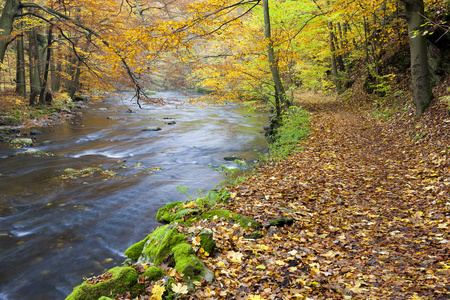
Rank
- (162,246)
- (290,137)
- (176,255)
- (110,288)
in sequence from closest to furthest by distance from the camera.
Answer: (110,288)
(176,255)
(162,246)
(290,137)

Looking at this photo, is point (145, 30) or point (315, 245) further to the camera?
point (145, 30)

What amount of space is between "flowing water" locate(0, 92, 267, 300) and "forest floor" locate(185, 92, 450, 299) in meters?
2.85

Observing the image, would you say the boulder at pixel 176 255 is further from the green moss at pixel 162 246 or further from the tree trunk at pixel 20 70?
the tree trunk at pixel 20 70

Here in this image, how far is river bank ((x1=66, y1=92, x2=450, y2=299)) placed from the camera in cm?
319

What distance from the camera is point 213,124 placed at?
73.7 ft

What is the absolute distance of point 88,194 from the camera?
28.9 feet

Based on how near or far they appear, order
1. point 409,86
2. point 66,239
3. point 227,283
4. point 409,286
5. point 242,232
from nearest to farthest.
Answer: point 409,286
point 227,283
point 242,232
point 66,239
point 409,86

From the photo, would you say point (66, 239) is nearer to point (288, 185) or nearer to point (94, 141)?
point (288, 185)

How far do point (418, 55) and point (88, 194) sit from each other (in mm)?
11500

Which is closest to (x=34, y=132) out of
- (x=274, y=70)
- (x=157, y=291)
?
(x=274, y=70)

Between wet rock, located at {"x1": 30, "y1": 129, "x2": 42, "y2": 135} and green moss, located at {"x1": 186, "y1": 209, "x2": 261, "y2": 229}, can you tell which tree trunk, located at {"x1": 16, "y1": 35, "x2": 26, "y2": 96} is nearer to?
wet rock, located at {"x1": 30, "y1": 129, "x2": 42, "y2": 135}

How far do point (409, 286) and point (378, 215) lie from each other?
86.6 inches

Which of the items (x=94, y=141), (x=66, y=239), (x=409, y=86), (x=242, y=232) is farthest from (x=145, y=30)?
(x=409, y=86)

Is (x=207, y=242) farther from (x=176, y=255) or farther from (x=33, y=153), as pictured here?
(x=33, y=153)
